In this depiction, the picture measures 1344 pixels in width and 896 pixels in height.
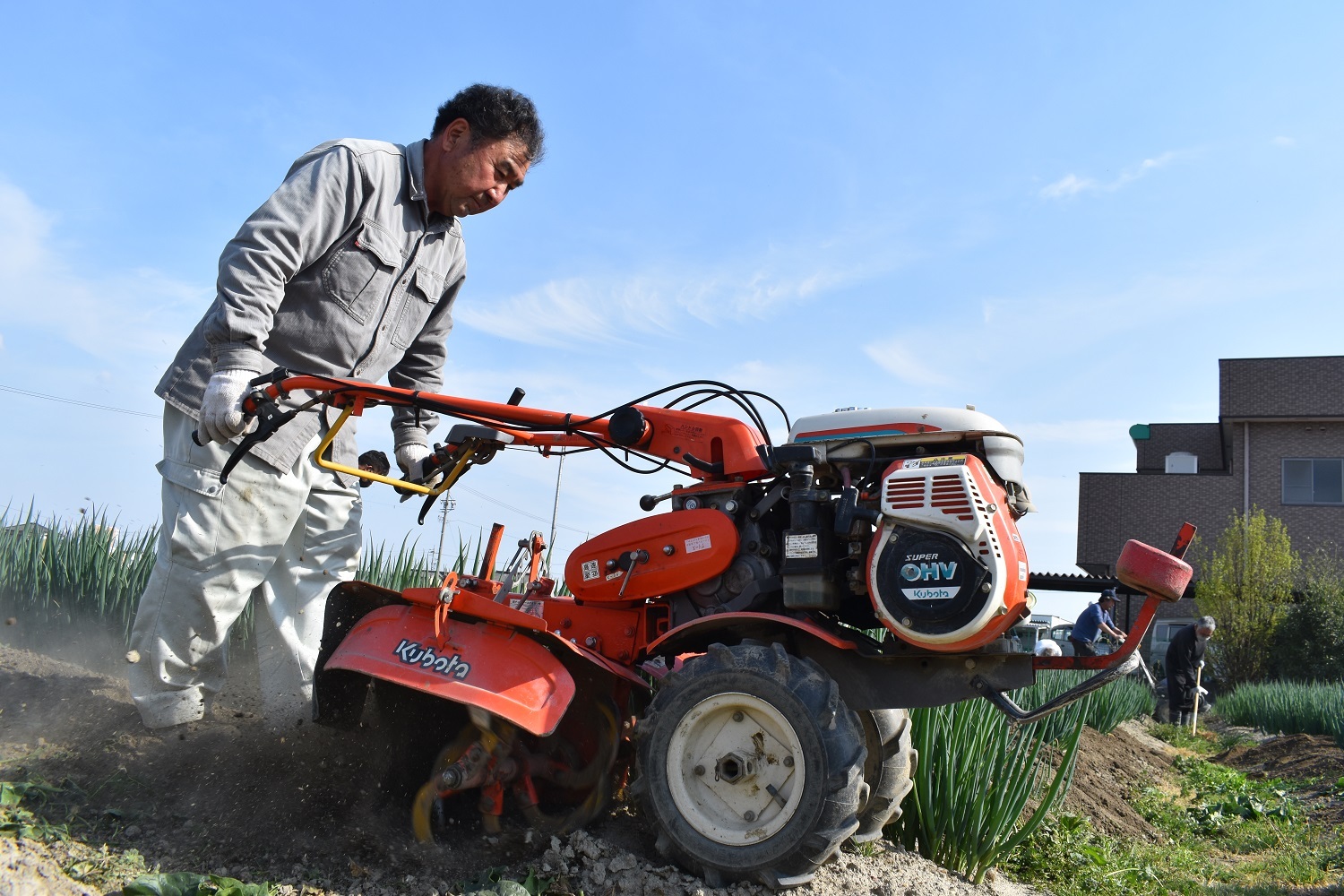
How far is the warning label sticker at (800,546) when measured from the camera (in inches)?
116

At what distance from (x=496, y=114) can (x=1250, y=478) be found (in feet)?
83.0

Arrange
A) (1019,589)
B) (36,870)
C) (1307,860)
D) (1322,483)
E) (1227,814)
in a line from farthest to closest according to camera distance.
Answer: (1322,483), (1227,814), (1307,860), (1019,589), (36,870)

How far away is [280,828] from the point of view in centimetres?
308

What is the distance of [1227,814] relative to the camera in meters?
6.08

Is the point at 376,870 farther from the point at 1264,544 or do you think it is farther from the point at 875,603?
the point at 1264,544

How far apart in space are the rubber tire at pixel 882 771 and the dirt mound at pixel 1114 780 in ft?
7.32

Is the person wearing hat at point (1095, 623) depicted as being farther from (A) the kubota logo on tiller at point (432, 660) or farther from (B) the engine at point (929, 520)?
(A) the kubota logo on tiller at point (432, 660)

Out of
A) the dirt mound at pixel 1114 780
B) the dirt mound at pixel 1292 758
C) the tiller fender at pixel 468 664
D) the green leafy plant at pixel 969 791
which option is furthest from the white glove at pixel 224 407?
the dirt mound at pixel 1292 758

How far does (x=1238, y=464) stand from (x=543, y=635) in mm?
25609

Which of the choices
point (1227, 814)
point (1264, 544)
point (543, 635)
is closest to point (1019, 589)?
point (543, 635)

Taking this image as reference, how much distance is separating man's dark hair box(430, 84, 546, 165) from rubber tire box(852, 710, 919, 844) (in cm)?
237

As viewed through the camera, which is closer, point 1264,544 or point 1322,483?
point 1264,544

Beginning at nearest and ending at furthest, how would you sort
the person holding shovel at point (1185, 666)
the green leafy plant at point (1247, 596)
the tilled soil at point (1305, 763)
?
1. the tilled soil at point (1305, 763)
2. the person holding shovel at point (1185, 666)
3. the green leafy plant at point (1247, 596)

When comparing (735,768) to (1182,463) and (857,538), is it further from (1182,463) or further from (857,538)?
(1182,463)
